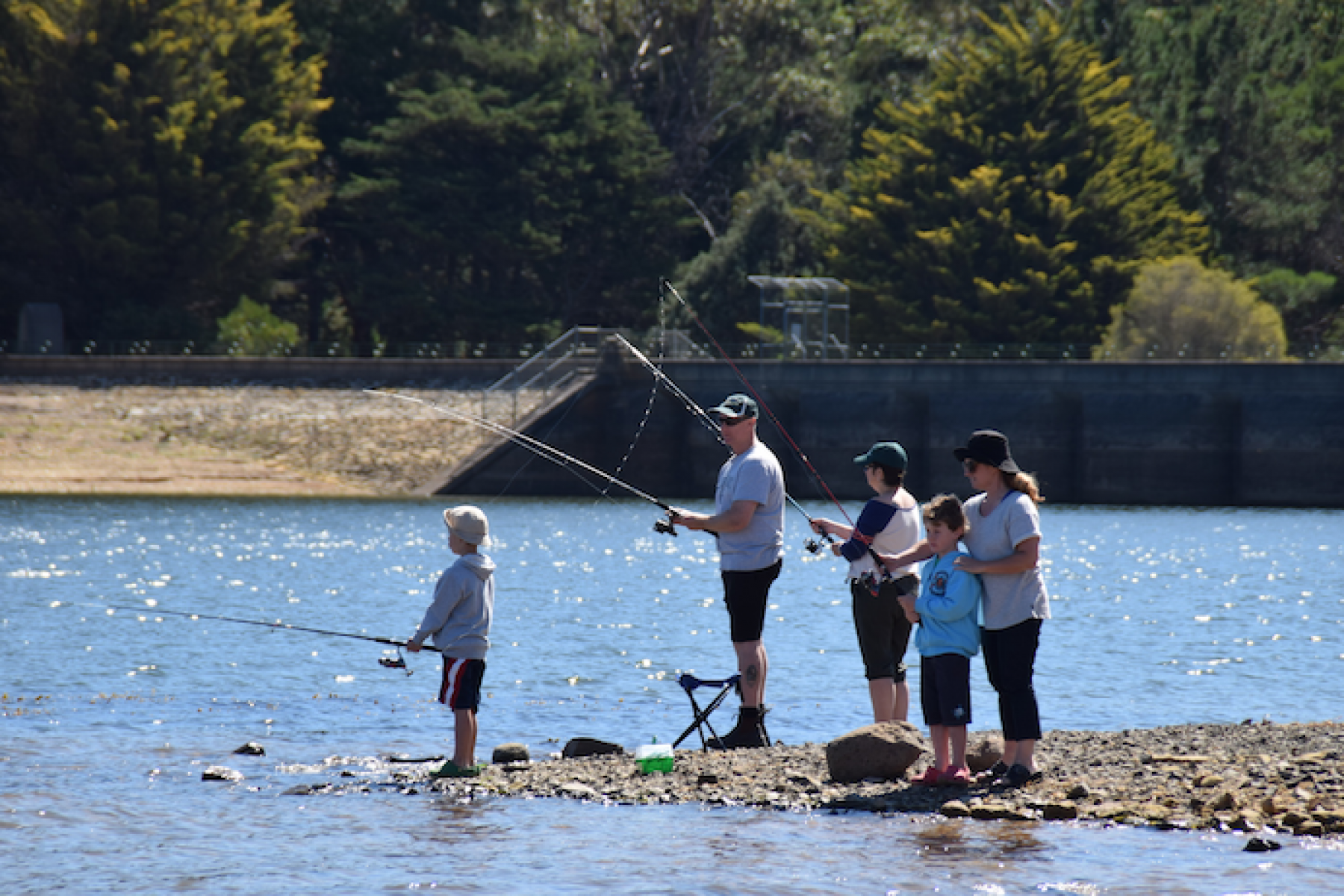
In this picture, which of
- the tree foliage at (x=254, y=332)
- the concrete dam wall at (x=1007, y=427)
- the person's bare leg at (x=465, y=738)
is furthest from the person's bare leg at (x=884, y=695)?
the tree foliage at (x=254, y=332)

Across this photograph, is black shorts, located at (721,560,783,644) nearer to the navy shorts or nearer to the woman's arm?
the navy shorts

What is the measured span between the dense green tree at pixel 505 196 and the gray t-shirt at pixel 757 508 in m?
53.8

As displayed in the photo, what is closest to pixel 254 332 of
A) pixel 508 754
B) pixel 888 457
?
pixel 508 754

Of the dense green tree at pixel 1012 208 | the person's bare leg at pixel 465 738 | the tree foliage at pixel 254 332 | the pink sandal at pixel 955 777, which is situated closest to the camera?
the pink sandal at pixel 955 777

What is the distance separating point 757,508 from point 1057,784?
227 centimetres

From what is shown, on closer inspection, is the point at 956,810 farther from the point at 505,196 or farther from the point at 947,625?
the point at 505,196

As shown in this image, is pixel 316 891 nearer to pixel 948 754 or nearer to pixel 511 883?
pixel 511 883

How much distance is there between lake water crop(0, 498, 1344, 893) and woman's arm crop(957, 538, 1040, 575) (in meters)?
1.27

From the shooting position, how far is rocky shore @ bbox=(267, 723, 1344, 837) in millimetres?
8445

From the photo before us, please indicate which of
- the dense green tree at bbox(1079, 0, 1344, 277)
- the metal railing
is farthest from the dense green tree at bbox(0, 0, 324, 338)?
the dense green tree at bbox(1079, 0, 1344, 277)

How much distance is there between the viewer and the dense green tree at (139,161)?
2303 inches

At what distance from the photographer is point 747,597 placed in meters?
9.77

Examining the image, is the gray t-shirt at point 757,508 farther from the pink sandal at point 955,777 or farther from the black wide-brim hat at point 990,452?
the pink sandal at point 955,777

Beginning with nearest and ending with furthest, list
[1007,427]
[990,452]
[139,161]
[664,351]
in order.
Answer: [990,452] < [1007,427] < [664,351] < [139,161]
